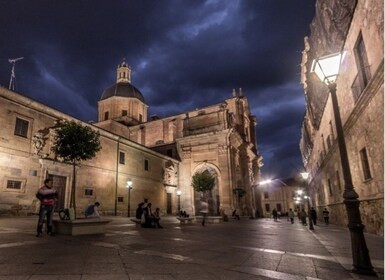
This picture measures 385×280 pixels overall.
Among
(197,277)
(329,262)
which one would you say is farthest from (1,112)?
(329,262)

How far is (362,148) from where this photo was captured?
1055 centimetres

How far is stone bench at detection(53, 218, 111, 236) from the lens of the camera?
823cm

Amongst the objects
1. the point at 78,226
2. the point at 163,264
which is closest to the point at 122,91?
the point at 78,226

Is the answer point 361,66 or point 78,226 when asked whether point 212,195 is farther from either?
point 78,226

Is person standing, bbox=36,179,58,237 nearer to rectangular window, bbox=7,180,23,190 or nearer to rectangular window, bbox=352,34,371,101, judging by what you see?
rectangular window, bbox=7,180,23,190

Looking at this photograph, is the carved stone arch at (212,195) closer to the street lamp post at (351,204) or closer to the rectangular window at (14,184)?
the rectangular window at (14,184)

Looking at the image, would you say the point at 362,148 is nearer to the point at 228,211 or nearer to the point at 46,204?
the point at 46,204

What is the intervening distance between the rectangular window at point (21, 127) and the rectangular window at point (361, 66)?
19.0 meters

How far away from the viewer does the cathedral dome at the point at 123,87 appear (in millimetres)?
44438

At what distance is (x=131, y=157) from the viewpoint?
2577 centimetres

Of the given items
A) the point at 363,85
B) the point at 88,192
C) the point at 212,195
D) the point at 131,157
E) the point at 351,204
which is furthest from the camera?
the point at 212,195

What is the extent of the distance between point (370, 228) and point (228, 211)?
21289 millimetres

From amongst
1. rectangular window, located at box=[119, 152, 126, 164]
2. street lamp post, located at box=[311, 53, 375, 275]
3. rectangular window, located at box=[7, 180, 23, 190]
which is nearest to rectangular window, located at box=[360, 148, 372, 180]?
street lamp post, located at box=[311, 53, 375, 275]

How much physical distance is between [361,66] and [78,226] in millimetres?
12486
